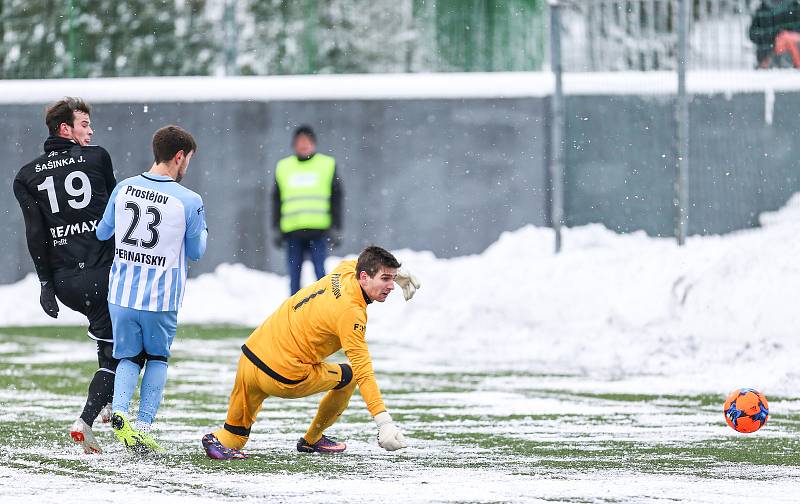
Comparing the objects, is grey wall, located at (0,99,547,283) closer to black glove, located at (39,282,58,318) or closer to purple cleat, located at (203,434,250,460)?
black glove, located at (39,282,58,318)

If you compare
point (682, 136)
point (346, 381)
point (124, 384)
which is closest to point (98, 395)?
point (124, 384)

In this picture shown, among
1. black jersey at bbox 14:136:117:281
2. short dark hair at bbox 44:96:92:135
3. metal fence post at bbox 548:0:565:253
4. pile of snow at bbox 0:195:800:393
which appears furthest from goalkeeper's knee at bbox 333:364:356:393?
metal fence post at bbox 548:0:565:253

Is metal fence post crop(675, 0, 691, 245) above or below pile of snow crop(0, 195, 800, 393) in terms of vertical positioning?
above

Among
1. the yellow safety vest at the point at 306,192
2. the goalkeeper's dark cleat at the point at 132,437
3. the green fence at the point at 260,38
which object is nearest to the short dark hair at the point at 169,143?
the goalkeeper's dark cleat at the point at 132,437

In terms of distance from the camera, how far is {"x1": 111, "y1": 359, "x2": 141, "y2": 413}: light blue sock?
26.0ft

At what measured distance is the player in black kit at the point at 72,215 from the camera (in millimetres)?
8398

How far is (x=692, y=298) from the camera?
13.8 metres

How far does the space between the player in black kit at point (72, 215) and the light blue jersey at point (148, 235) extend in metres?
0.49

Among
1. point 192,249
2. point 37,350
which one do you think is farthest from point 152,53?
point 192,249

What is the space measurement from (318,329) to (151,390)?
98 cm

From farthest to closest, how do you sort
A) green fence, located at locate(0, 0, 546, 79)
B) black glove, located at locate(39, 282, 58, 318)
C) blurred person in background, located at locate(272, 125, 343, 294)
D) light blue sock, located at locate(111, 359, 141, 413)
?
green fence, located at locate(0, 0, 546, 79) < blurred person in background, located at locate(272, 125, 343, 294) < black glove, located at locate(39, 282, 58, 318) < light blue sock, located at locate(111, 359, 141, 413)

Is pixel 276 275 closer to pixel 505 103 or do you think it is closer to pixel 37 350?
pixel 505 103

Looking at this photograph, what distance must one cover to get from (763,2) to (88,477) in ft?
35.1

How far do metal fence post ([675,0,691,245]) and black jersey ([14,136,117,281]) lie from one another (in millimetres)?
8884
